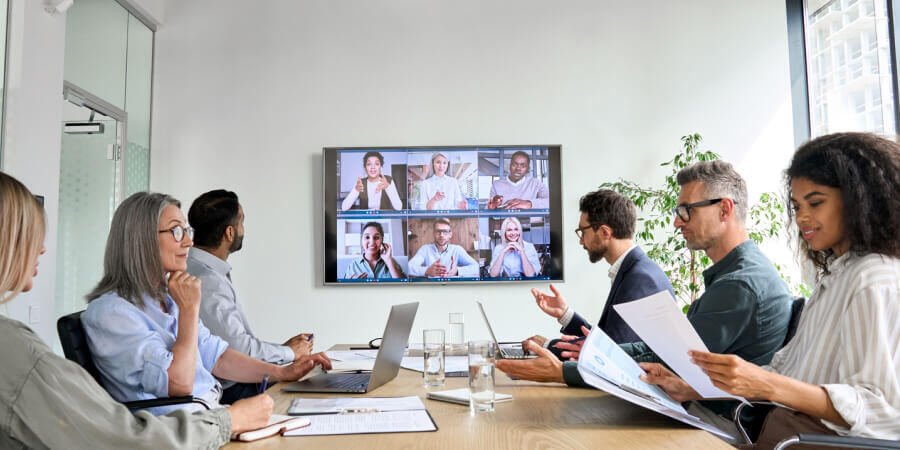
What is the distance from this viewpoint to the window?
373 centimetres

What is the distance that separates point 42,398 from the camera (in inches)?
42.3

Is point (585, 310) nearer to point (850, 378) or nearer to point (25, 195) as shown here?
point (850, 378)

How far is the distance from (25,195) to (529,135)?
364 cm

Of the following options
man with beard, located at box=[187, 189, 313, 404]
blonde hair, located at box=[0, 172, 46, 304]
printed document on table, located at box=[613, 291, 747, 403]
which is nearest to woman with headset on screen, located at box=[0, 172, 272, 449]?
blonde hair, located at box=[0, 172, 46, 304]

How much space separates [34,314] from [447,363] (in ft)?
7.54

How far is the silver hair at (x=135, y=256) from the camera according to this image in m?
1.77

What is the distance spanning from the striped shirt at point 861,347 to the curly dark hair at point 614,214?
1363 millimetres

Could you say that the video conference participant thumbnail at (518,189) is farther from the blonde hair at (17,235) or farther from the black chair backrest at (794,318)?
the blonde hair at (17,235)

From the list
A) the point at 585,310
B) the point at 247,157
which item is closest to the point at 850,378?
the point at 585,310

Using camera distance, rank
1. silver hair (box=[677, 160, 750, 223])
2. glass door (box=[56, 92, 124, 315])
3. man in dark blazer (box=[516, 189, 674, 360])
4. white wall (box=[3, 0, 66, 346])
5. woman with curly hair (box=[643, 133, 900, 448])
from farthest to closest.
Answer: glass door (box=[56, 92, 124, 315])
white wall (box=[3, 0, 66, 346])
man in dark blazer (box=[516, 189, 674, 360])
silver hair (box=[677, 160, 750, 223])
woman with curly hair (box=[643, 133, 900, 448])

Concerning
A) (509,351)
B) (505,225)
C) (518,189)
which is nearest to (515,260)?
(505,225)

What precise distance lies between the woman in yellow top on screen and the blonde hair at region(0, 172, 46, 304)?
3.31m

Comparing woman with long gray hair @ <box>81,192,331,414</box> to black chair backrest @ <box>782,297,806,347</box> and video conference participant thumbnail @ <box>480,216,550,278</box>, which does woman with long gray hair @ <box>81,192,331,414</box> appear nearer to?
black chair backrest @ <box>782,297,806,347</box>

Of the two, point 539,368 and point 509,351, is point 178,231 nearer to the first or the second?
point 539,368
